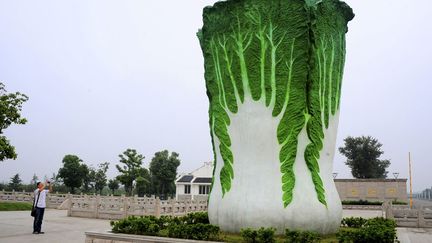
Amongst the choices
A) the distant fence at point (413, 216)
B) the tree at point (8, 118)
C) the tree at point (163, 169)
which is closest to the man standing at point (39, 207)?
the tree at point (8, 118)

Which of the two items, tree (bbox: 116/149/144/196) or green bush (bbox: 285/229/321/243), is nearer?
green bush (bbox: 285/229/321/243)

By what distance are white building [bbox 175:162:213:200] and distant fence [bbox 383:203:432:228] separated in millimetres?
27752

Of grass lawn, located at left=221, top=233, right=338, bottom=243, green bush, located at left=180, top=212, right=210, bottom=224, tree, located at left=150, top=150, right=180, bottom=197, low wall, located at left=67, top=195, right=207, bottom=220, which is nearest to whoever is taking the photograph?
grass lawn, located at left=221, top=233, right=338, bottom=243

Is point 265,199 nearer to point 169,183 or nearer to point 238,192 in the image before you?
point 238,192

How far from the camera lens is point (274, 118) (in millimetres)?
8891

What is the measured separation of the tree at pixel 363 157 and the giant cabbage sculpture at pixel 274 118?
129 feet

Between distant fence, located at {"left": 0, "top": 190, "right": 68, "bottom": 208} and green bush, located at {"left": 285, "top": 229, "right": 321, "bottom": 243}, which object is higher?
green bush, located at {"left": 285, "top": 229, "right": 321, "bottom": 243}

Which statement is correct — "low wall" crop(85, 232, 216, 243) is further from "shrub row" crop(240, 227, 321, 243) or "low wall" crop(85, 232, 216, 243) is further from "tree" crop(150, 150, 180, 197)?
"tree" crop(150, 150, 180, 197)

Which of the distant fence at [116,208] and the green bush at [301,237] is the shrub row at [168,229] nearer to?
the green bush at [301,237]

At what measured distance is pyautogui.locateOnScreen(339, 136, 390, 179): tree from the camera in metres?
45.8

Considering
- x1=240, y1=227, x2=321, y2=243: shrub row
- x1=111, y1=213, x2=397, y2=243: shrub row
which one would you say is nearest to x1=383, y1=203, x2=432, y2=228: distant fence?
x1=111, y1=213, x2=397, y2=243: shrub row

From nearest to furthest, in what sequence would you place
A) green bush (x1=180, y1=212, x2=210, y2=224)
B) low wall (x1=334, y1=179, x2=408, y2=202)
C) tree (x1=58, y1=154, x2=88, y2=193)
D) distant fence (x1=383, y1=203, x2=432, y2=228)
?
green bush (x1=180, y1=212, x2=210, y2=224), distant fence (x1=383, y1=203, x2=432, y2=228), low wall (x1=334, y1=179, x2=408, y2=202), tree (x1=58, y1=154, x2=88, y2=193)

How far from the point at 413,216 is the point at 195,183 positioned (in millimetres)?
30252

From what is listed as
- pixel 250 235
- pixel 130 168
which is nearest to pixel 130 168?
pixel 130 168
